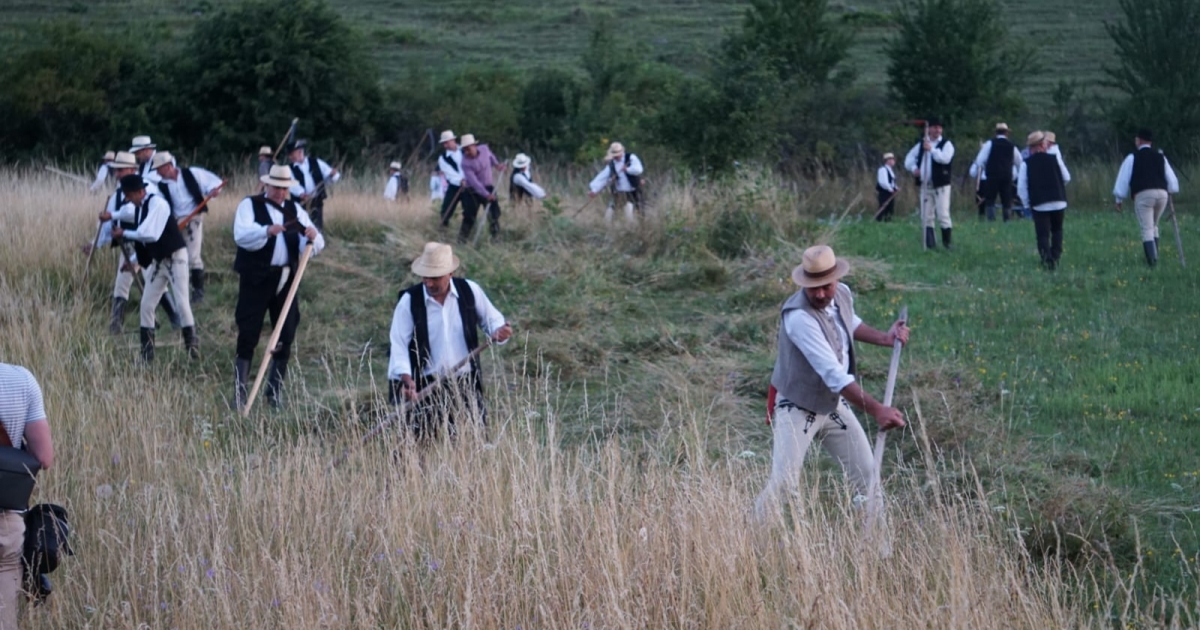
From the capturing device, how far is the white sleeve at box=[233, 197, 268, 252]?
32.9 ft

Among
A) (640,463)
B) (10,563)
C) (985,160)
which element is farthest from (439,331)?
(985,160)

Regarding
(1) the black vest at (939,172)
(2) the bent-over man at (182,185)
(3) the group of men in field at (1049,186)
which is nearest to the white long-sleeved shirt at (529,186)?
(3) the group of men in field at (1049,186)

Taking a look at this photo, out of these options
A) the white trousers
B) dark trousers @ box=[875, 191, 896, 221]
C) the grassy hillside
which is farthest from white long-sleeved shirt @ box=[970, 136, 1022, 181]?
the grassy hillside

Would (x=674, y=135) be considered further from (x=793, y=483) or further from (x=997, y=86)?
(x=793, y=483)

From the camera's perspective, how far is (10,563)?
507 centimetres

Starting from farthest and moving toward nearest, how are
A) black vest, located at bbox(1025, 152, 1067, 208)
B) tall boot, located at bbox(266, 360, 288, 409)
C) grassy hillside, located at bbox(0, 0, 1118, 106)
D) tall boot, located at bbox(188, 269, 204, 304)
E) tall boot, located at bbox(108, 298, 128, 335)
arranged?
grassy hillside, located at bbox(0, 0, 1118, 106) < tall boot, located at bbox(188, 269, 204, 304) < black vest, located at bbox(1025, 152, 1067, 208) < tall boot, located at bbox(108, 298, 128, 335) < tall boot, located at bbox(266, 360, 288, 409)

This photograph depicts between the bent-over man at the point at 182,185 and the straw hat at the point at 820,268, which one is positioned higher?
the straw hat at the point at 820,268

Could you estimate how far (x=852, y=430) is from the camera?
6.36 metres

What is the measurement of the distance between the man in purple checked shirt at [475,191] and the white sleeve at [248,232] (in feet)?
23.3

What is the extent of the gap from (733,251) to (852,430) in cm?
913

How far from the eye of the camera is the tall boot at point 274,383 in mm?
9961

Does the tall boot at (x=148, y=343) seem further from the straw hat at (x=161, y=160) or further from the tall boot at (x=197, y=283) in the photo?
the tall boot at (x=197, y=283)

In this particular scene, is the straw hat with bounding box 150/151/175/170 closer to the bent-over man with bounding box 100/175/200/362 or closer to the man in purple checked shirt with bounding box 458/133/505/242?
the bent-over man with bounding box 100/175/200/362

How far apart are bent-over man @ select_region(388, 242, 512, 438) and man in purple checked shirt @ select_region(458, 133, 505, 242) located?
9.87 metres
